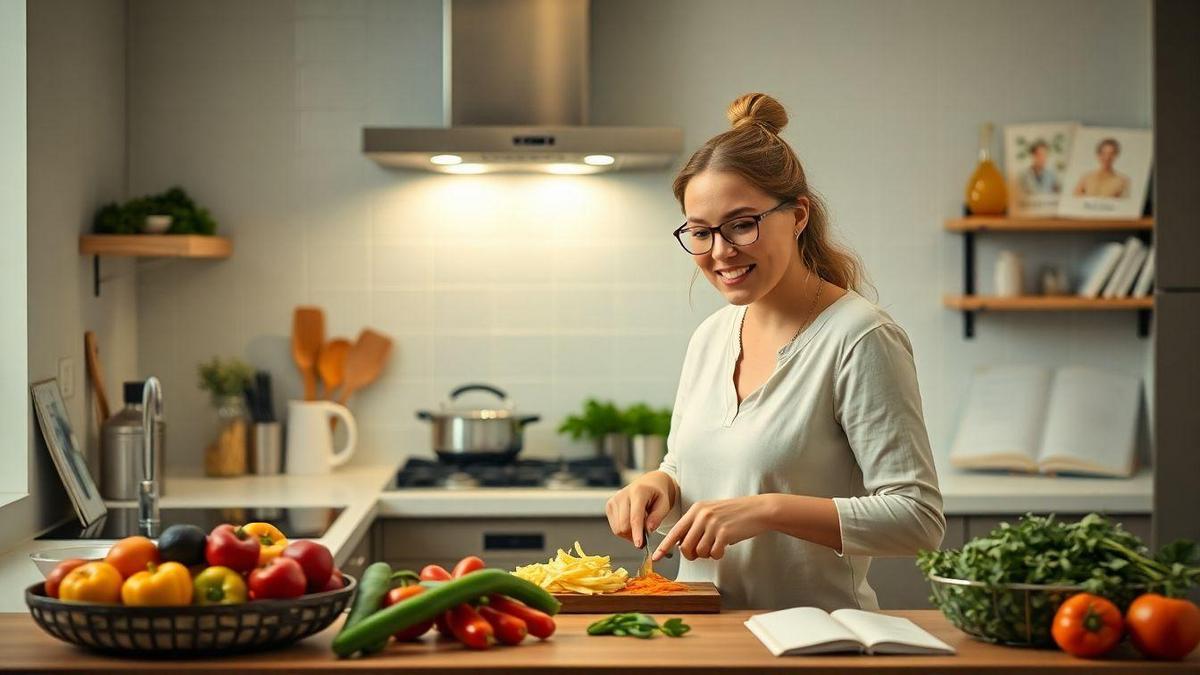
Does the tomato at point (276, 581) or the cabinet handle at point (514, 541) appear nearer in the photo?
the tomato at point (276, 581)

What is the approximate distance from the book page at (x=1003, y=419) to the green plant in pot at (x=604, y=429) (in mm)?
926

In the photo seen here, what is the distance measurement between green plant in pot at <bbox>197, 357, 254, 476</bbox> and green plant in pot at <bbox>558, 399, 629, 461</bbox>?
90 cm

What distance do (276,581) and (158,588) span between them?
0.12m

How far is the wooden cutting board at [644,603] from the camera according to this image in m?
1.83

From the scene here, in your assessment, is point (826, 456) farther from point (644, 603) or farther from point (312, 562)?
point (312, 562)

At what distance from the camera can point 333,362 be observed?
12.7 feet

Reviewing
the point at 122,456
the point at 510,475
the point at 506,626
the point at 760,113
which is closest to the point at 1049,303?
the point at 510,475

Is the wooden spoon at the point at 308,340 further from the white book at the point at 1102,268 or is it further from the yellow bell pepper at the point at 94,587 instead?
Result: the yellow bell pepper at the point at 94,587

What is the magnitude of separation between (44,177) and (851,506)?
6.89 feet

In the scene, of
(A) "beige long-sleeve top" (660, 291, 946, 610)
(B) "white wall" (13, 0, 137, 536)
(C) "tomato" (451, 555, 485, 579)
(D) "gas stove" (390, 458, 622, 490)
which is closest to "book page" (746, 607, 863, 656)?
(A) "beige long-sleeve top" (660, 291, 946, 610)

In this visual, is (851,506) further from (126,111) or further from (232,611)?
(126,111)

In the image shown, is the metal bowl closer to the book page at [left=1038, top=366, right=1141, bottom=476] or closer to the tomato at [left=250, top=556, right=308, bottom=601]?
the tomato at [left=250, top=556, right=308, bottom=601]

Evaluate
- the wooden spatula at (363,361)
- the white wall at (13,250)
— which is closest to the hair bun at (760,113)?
the white wall at (13,250)

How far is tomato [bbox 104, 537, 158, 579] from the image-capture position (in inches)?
59.0
